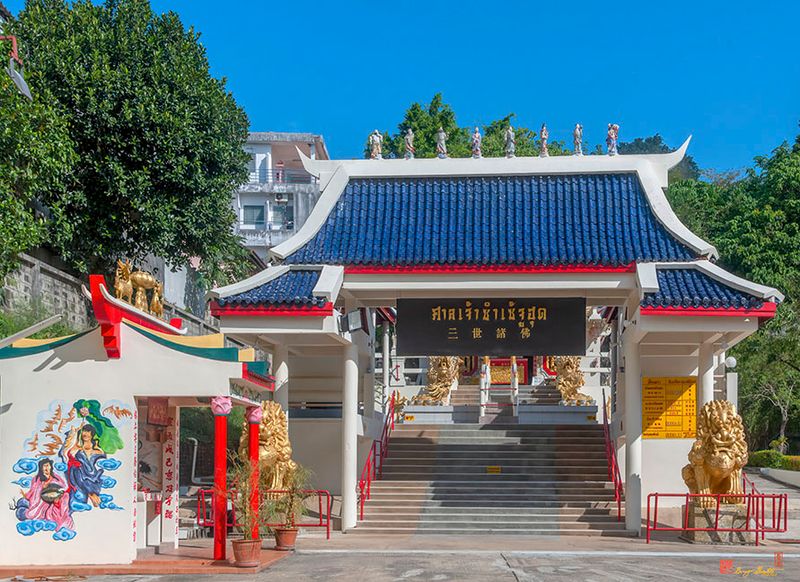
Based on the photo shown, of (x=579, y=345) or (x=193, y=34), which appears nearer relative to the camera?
(x=579, y=345)

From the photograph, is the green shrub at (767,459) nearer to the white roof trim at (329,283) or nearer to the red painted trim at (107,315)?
the white roof trim at (329,283)

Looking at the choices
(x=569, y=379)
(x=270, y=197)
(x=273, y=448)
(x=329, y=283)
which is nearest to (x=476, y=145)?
(x=329, y=283)

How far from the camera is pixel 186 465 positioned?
94.2 feet

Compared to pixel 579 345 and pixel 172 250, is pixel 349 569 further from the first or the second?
pixel 172 250

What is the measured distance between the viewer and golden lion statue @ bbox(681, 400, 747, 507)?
18859mm

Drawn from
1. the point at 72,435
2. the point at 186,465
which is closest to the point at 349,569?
the point at 72,435

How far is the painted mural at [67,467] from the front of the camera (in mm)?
14641

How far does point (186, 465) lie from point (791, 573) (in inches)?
689

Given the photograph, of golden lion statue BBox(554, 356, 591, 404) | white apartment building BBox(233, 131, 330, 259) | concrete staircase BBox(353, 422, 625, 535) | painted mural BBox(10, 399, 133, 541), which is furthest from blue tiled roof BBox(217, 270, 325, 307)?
white apartment building BBox(233, 131, 330, 259)

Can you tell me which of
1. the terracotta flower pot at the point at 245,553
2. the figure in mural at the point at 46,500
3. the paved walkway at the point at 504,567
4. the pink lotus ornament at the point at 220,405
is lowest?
the paved walkway at the point at 504,567

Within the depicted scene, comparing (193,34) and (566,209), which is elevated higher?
(193,34)

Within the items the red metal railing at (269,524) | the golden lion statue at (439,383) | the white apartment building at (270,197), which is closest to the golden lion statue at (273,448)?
the red metal railing at (269,524)

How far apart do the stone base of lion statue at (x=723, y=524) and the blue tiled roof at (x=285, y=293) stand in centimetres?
745

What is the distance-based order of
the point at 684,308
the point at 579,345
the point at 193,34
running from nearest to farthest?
the point at 684,308 → the point at 579,345 → the point at 193,34
